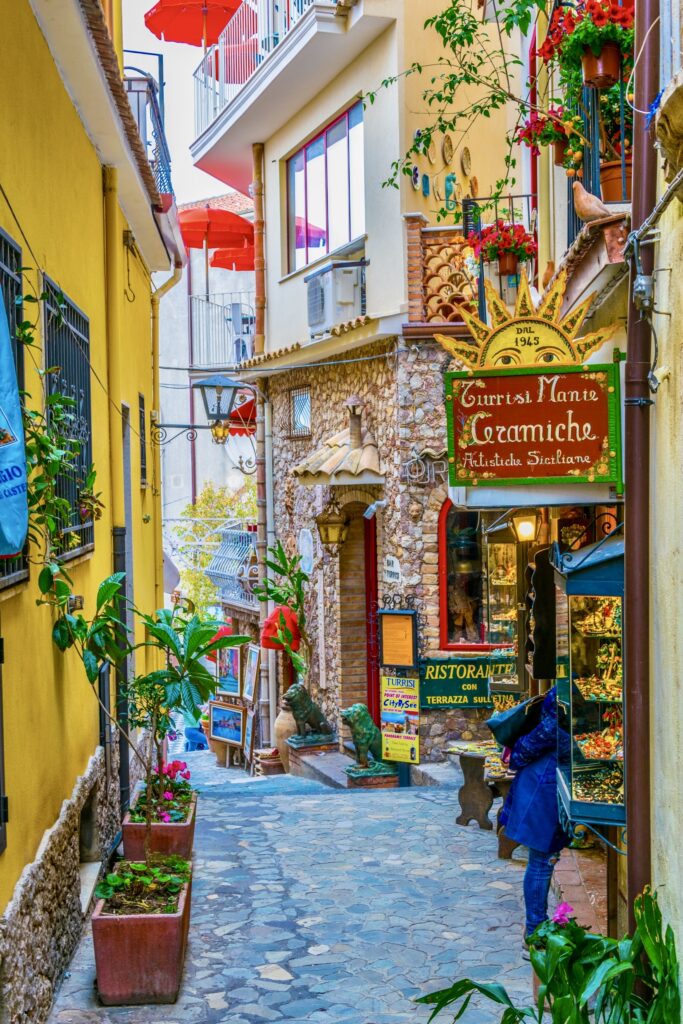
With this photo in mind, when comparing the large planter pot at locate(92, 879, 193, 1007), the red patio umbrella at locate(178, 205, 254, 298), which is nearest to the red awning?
the red patio umbrella at locate(178, 205, 254, 298)

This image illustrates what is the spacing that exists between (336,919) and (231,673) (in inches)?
614

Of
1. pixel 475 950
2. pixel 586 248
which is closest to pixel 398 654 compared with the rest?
pixel 475 950

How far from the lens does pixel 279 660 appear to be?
64.3ft

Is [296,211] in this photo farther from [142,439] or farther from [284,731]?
[284,731]

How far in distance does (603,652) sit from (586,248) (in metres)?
2.10

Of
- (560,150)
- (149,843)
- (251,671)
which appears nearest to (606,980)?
(149,843)

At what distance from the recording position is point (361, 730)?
1395 centimetres

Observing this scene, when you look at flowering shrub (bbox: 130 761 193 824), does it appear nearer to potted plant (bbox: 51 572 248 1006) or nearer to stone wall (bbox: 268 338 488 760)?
potted plant (bbox: 51 572 248 1006)

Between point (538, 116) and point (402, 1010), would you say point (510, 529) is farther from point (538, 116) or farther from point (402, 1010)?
point (402, 1010)

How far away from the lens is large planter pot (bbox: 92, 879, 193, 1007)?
21.3 feet

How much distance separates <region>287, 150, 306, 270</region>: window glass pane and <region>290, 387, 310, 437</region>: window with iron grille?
1.96m

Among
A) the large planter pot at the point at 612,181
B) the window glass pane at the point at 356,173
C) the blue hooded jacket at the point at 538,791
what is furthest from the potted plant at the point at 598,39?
the window glass pane at the point at 356,173

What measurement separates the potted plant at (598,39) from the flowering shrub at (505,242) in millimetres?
3722

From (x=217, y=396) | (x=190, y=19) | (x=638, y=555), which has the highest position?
(x=190, y=19)
